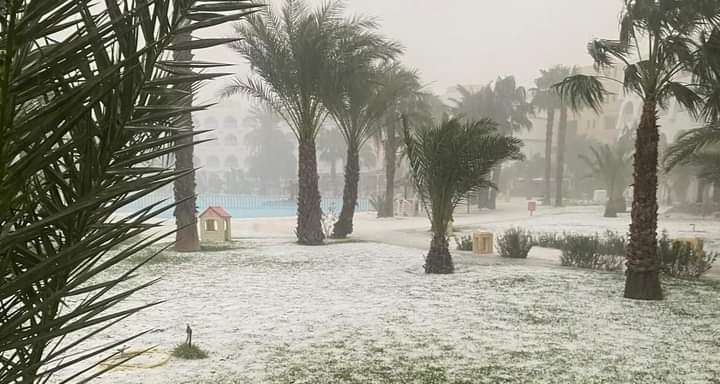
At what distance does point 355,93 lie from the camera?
37.8ft

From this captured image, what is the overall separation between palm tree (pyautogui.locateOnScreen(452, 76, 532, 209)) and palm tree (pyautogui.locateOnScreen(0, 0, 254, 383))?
2306 cm

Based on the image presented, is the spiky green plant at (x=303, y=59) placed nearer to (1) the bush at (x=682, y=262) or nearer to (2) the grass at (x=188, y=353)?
(1) the bush at (x=682, y=262)

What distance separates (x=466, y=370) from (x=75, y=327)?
360cm

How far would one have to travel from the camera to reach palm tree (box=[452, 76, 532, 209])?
23.5 metres

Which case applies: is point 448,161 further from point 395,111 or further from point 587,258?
point 395,111

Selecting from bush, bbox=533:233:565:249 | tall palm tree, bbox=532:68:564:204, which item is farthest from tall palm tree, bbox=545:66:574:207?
bush, bbox=533:233:565:249

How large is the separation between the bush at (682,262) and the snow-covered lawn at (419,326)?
675 millimetres

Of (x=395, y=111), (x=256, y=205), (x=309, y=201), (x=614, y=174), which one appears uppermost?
(x=395, y=111)

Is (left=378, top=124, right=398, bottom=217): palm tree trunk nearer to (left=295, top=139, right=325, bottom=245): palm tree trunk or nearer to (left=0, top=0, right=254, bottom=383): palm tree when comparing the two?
(left=295, top=139, right=325, bottom=245): palm tree trunk

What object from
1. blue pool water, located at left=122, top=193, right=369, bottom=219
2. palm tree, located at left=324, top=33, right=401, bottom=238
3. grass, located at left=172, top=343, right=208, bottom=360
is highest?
palm tree, located at left=324, top=33, right=401, bottom=238

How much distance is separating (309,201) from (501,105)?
15186 mm

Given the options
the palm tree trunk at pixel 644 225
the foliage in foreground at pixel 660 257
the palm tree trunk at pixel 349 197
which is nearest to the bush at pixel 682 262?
the foliage in foreground at pixel 660 257

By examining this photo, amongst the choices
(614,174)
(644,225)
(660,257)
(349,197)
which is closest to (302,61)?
(349,197)

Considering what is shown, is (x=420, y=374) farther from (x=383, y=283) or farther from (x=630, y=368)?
(x=383, y=283)
